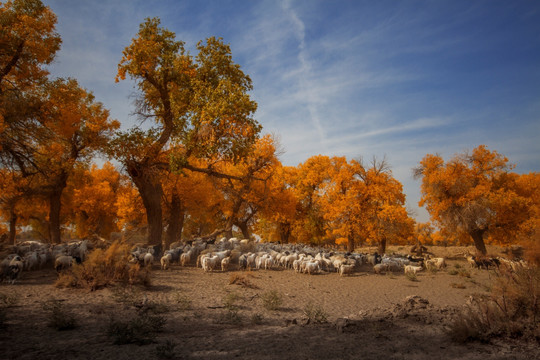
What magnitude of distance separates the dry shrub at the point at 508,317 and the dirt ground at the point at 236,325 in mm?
201

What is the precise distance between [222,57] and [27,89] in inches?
402

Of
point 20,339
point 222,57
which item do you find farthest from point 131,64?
point 20,339

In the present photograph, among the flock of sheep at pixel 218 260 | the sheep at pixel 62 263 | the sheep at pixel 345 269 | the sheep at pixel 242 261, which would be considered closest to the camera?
the sheep at pixel 62 263

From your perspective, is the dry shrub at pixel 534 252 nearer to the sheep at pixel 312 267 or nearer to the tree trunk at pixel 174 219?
the sheep at pixel 312 267

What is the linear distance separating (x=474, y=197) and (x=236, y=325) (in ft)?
87.4

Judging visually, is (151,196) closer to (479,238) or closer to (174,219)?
(174,219)

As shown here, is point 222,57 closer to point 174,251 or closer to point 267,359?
point 174,251

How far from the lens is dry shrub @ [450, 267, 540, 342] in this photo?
5875 mm

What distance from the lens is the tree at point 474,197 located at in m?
25.7

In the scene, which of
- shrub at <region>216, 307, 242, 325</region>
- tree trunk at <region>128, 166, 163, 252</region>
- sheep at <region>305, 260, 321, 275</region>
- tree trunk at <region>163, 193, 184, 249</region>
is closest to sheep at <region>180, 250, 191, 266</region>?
tree trunk at <region>128, 166, 163, 252</region>

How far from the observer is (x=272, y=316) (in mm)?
8648

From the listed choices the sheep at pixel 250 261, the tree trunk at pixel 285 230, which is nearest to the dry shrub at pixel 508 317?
the sheep at pixel 250 261

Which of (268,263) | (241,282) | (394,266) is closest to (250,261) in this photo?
(268,263)

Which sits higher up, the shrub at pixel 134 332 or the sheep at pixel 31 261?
the sheep at pixel 31 261
